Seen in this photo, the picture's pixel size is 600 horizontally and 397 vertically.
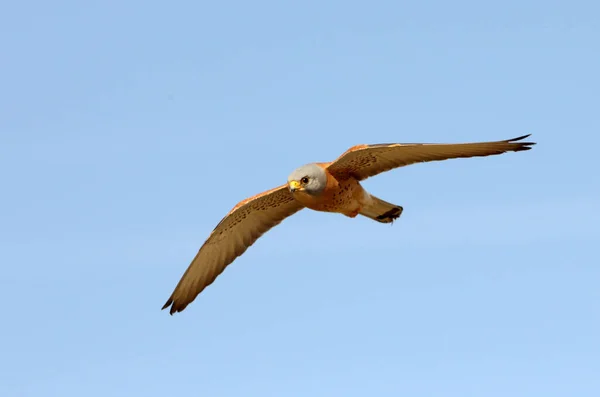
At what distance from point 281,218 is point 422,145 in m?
3.57

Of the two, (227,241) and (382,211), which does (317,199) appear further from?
(227,241)

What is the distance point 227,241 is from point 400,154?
3816 mm

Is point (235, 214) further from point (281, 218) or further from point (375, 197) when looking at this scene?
point (375, 197)

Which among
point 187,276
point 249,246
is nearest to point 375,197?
point 249,246

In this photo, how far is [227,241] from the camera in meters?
16.8

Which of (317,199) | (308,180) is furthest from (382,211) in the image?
(308,180)

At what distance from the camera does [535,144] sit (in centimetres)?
1379

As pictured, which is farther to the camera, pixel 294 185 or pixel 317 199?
pixel 317 199

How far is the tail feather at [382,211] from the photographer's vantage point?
16.2 m

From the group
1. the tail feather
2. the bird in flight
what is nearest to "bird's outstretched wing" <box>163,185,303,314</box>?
the bird in flight

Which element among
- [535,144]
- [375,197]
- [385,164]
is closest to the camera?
[535,144]

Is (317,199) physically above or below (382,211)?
below

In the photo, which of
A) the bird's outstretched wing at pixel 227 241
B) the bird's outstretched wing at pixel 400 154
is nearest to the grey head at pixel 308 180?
the bird's outstretched wing at pixel 400 154

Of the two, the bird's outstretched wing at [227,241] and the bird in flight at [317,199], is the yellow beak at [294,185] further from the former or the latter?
the bird's outstretched wing at [227,241]
